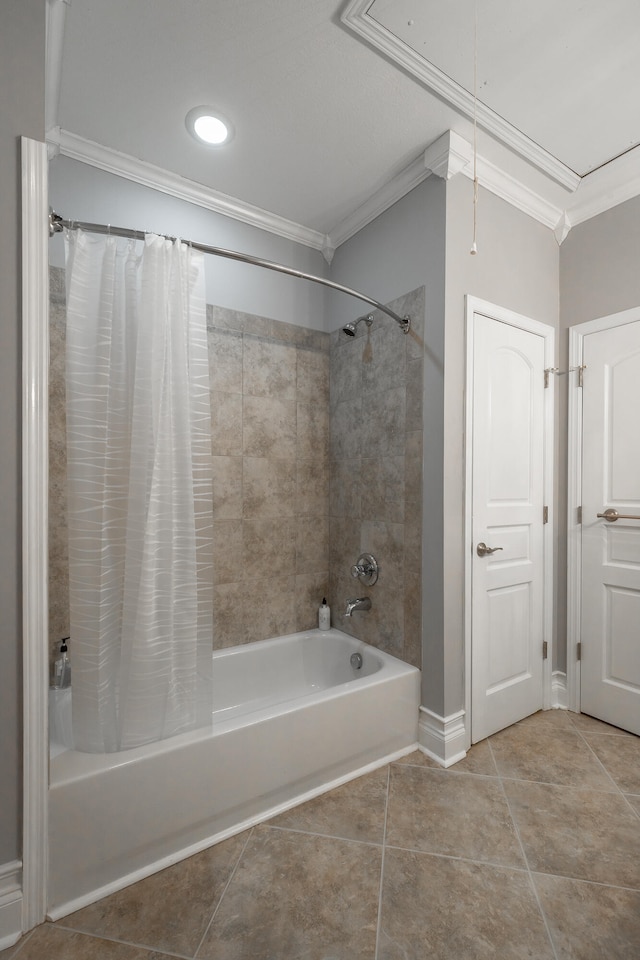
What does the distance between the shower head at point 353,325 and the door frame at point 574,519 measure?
→ 3.52 feet

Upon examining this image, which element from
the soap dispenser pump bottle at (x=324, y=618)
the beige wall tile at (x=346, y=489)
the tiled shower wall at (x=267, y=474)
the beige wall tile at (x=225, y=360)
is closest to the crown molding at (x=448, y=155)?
the tiled shower wall at (x=267, y=474)

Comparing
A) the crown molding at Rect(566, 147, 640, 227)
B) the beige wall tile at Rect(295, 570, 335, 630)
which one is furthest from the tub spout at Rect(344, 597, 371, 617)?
the crown molding at Rect(566, 147, 640, 227)

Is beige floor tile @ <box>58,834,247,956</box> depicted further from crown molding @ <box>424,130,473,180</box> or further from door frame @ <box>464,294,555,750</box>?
crown molding @ <box>424,130,473,180</box>

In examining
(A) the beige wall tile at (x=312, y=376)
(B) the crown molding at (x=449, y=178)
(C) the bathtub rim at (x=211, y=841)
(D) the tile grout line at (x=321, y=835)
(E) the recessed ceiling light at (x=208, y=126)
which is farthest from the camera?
(A) the beige wall tile at (x=312, y=376)

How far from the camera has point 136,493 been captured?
1.42m

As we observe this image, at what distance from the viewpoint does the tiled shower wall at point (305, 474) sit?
2.02 metres

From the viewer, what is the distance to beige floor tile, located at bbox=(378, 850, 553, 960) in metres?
1.11

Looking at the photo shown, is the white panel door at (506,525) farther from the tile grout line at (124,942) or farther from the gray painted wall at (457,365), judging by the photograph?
the tile grout line at (124,942)

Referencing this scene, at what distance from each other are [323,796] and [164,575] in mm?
1073

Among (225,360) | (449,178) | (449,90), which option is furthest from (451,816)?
(449,90)

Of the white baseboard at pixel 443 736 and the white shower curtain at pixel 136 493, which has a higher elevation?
the white shower curtain at pixel 136 493

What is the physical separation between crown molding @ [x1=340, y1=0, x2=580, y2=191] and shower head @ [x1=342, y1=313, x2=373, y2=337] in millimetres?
863

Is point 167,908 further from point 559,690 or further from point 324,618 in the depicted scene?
point 559,690

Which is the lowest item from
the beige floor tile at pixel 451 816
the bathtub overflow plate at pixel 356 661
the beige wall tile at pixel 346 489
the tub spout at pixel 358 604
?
the beige floor tile at pixel 451 816
